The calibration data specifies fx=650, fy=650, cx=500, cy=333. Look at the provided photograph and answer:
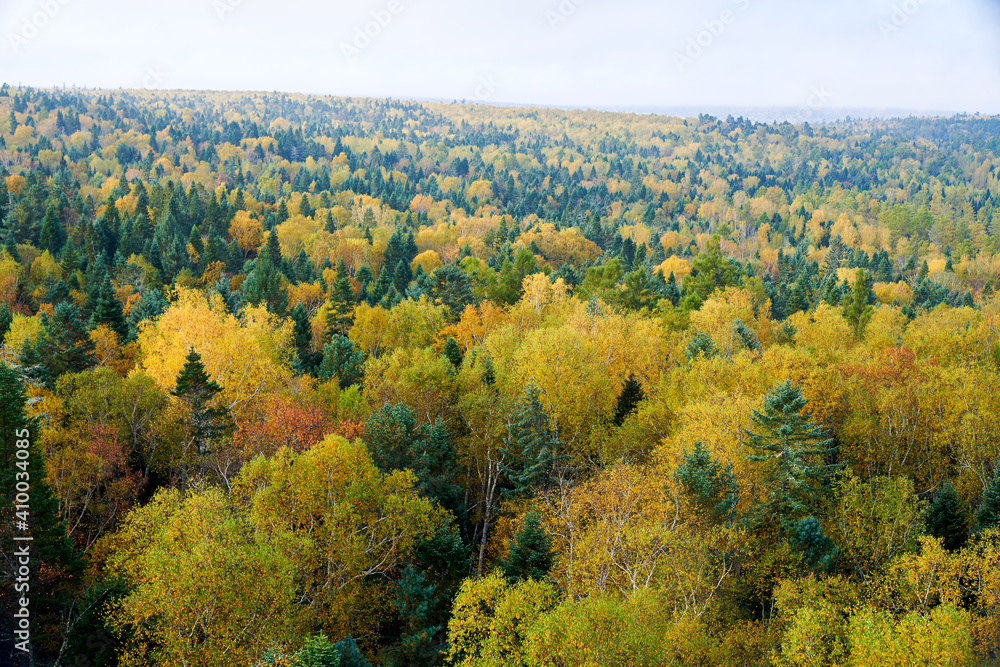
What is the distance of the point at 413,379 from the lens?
44.6 metres

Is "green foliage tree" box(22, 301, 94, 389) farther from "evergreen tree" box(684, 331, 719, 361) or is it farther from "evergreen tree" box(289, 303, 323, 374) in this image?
"evergreen tree" box(684, 331, 719, 361)

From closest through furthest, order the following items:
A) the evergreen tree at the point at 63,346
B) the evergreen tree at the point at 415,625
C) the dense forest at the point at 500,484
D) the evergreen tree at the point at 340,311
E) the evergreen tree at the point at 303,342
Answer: the dense forest at the point at 500,484, the evergreen tree at the point at 415,625, the evergreen tree at the point at 63,346, the evergreen tree at the point at 303,342, the evergreen tree at the point at 340,311

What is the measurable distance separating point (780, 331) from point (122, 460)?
6007 centimetres

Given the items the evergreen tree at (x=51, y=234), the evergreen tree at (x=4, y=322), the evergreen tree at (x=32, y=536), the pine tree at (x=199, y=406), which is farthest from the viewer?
the evergreen tree at (x=51, y=234)

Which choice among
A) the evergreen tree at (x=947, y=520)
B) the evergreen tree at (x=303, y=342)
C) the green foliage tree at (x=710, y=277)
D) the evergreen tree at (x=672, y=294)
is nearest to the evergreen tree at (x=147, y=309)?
the evergreen tree at (x=303, y=342)

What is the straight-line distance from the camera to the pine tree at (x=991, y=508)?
3066cm

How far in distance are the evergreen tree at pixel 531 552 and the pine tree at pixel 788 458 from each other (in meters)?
11.1

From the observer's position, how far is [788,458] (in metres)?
33.3

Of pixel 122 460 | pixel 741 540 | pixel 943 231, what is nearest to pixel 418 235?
pixel 122 460

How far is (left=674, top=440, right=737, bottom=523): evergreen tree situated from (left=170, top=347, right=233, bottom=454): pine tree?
25898mm

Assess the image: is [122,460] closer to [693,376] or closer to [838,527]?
[693,376]

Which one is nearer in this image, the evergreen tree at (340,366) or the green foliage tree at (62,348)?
the green foliage tree at (62,348)

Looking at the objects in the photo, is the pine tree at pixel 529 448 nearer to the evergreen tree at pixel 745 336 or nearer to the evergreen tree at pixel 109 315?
the evergreen tree at pixel 745 336

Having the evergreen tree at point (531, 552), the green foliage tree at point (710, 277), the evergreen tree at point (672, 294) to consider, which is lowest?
the evergreen tree at point (531, 552)
